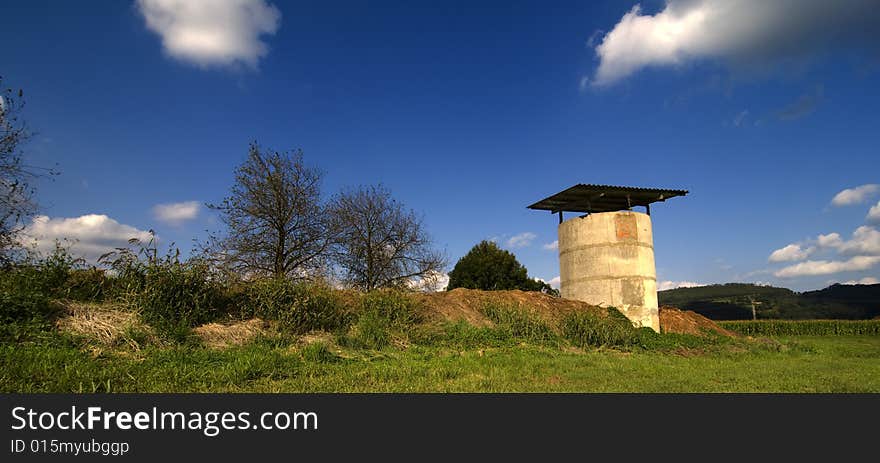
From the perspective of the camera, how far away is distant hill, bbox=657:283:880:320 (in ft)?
201

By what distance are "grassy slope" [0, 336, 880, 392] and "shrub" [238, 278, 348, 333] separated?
154 cm

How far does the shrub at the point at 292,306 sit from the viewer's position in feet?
37.5

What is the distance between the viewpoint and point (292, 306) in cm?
1141

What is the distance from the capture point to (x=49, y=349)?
303 inches

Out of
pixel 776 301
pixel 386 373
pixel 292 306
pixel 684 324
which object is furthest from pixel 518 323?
pixel 776 301

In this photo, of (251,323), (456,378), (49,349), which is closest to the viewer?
(49,349)

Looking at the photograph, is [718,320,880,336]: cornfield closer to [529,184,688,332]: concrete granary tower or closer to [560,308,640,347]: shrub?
[529,184,688,332]: concrete granary tower

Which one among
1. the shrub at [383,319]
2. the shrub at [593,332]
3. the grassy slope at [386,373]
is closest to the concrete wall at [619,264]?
→ the shrub at [593,332]

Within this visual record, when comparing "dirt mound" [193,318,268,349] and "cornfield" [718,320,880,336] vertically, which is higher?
"dirt mound" [193,318,268,349]

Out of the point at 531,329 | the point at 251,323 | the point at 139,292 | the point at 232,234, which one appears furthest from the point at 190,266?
the point at 232,234

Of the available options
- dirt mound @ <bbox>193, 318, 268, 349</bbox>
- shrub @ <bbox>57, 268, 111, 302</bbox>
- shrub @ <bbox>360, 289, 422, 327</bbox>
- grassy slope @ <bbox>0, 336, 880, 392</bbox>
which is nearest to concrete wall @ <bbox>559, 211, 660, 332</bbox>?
grassy slope @ <bbox>0, 336, 880, 392</bbox>

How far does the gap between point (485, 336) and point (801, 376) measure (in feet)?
21.9

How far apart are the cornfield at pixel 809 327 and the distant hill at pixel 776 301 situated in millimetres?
12408
